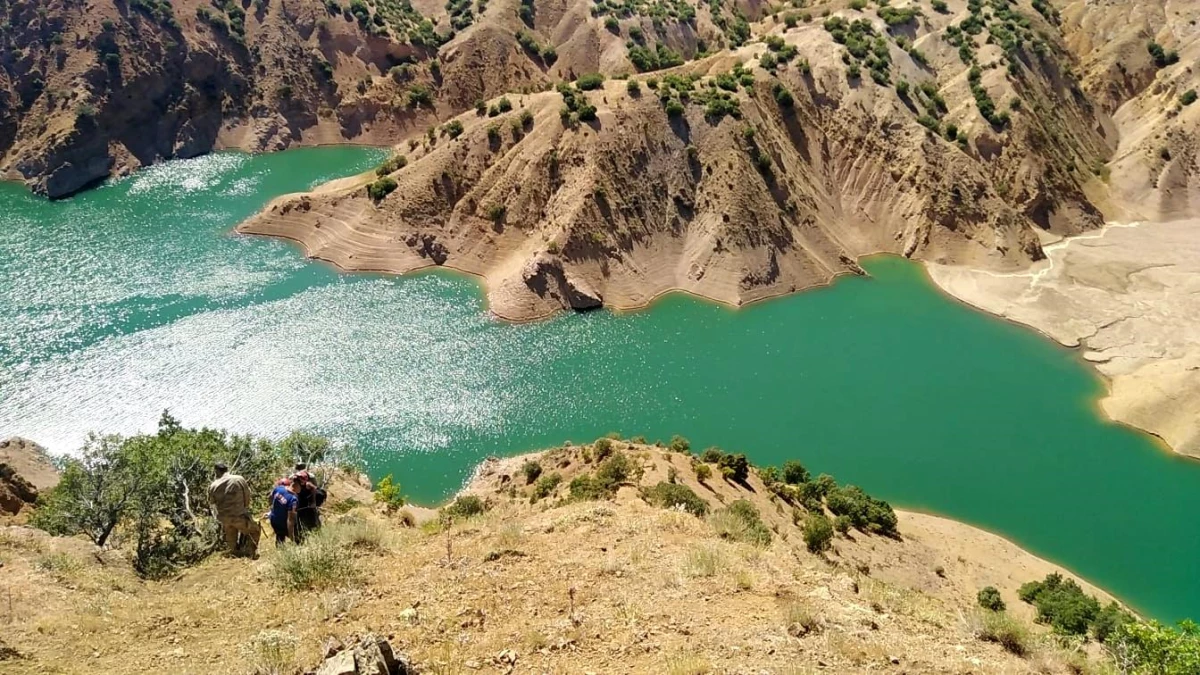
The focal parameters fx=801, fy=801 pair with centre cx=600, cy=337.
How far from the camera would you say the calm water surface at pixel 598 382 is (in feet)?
143

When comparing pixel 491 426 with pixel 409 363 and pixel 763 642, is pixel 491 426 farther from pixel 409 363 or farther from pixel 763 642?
pixel 763 642

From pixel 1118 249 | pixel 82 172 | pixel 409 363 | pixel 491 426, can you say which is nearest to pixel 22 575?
pixel 491 426

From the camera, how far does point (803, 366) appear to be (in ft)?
175

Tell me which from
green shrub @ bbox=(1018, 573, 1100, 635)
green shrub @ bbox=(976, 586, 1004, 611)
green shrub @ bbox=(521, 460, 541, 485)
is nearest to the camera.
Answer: green shrub @ bbox=(1018, 573, 1100, 635)

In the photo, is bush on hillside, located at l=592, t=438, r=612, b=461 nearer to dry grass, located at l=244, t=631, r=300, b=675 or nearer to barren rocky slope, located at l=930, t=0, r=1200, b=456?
dry grass, located at l=244, t=631, r=300, b=675

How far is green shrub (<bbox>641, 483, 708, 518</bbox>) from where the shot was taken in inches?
1193

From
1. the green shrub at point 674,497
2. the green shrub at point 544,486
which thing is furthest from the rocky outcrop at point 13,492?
the green shrub at point 674,497

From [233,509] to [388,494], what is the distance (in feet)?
58.9

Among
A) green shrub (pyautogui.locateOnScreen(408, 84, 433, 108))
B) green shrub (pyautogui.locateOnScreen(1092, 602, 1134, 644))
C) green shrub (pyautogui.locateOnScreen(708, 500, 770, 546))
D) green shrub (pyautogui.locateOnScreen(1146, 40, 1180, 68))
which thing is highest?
green shrub (pyautogui.locateOnScreen(1146, 40, 1180, 68))

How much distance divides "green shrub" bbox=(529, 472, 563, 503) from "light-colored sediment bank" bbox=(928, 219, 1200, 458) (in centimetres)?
3659

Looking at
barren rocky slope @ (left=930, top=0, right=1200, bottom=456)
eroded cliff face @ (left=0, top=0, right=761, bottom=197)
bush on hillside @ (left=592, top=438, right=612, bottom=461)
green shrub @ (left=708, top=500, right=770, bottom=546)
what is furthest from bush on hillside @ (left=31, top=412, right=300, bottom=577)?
eroded cliff face @ (left=0, top=0, right=761, bottom=197)

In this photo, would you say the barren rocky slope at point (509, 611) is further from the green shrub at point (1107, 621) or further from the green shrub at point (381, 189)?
the green shrub at point (381, 189)

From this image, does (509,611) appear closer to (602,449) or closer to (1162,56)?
(602,449)

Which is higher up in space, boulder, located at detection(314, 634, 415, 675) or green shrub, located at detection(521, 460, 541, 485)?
boulder, located at detection(314, 634, 415, 675)
